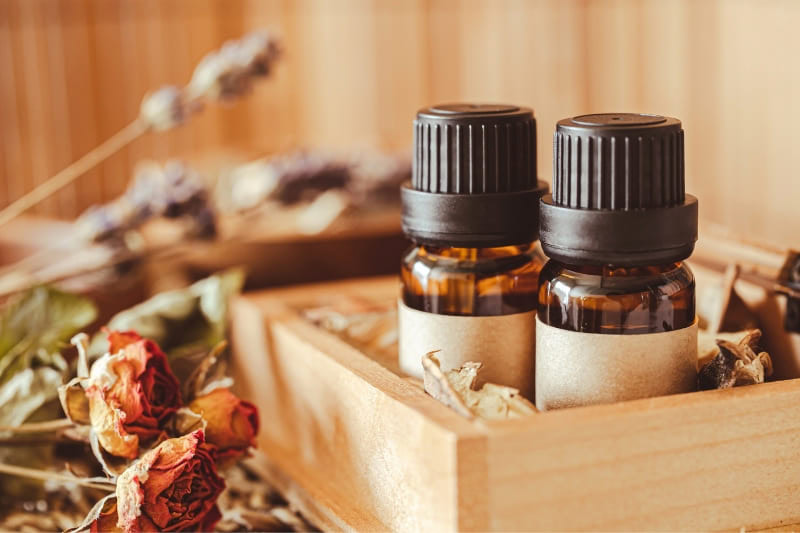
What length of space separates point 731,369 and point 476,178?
0.12 metres

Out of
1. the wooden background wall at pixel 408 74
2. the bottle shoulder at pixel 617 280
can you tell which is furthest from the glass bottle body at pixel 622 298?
the wooden background wall at pixel 408 74

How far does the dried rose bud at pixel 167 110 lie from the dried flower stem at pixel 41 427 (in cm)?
21

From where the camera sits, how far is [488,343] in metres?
0.42

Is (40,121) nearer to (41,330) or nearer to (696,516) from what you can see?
(41,330)

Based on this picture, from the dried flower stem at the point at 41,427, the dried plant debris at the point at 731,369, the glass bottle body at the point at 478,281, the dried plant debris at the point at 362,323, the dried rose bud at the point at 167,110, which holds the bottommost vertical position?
the dried flower stem at the point at 41,427

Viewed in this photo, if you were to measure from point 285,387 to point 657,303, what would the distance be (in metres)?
0.21

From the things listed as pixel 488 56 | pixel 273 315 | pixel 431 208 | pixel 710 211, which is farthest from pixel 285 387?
pixel 488 56

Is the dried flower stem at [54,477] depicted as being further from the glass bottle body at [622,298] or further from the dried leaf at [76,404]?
the glass bottle body at [622,298]

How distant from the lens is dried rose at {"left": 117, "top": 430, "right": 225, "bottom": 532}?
401 millimetres

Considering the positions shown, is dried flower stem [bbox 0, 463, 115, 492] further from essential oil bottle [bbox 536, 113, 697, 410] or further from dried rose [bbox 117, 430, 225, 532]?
essential oil bottle [bbox 536, 113, 697, 410]

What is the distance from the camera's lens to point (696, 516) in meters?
0.36

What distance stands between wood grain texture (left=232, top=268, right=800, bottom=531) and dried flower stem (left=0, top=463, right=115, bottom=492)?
0.10 m

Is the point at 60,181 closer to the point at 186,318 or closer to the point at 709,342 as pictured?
the point at 186,318

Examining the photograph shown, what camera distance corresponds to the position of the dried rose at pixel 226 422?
0.44 metres
